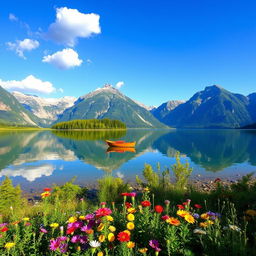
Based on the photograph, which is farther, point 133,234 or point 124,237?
point 133,234

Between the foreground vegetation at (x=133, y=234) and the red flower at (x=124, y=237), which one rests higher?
the red flower at (x=124, y=237)

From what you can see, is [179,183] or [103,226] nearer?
[103,226]

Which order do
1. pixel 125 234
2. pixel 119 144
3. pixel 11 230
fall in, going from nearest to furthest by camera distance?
pixel 125 234, pixel 11 230, pixel 119 144

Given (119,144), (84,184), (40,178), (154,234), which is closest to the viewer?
(154,234)

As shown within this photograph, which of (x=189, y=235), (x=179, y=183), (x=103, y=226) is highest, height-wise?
(x=103, y=226)

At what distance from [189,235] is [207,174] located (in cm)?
2388

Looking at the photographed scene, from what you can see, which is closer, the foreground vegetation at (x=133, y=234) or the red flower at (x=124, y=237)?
the red flower at (x=124, y=237)

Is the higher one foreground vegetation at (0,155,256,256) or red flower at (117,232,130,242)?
red flower at (117,232,130,242)

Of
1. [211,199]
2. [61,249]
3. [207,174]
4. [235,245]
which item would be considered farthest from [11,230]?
[207,174]

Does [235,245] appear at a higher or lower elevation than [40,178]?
higher

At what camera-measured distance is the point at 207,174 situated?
26.0 m

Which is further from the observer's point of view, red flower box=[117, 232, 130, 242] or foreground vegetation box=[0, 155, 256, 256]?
foreground vegetation box=[0, 155, 256, 256]

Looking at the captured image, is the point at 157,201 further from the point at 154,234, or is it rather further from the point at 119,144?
the point at 119,144

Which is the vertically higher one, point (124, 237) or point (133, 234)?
point (124, 237)
